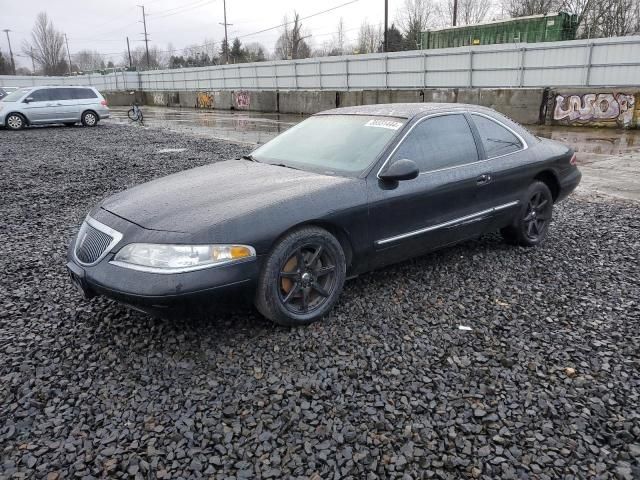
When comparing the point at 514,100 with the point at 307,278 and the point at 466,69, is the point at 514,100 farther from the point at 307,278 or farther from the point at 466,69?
the point at 307,278

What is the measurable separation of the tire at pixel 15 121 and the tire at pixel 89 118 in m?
2.06

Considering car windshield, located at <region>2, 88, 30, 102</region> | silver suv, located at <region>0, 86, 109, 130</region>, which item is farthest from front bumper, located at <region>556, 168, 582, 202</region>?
car windshield, located at <region>2, 88, 30, 102</region>

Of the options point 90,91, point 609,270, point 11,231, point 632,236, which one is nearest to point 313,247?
point 609,270

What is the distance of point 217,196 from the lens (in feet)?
11.0

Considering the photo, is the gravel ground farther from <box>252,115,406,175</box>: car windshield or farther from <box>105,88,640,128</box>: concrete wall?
<box>105,88,640,128</box>: concrete wall

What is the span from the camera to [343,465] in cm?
218

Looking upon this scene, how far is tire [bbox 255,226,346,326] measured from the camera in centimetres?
310

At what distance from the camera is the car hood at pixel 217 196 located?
3.07 metres

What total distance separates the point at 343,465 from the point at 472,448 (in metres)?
0.61

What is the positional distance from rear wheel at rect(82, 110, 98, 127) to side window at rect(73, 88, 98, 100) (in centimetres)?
60

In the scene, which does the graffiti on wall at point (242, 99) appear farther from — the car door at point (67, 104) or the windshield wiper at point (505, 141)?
the windshield wiper at point (505, 141)

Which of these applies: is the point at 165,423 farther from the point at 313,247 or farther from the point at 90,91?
the point at 90,91

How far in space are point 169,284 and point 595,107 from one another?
1654 cm

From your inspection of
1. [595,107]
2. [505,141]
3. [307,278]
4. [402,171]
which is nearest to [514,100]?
[595,107]
